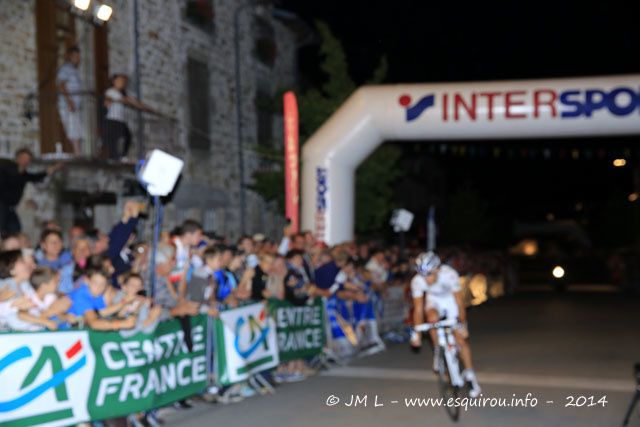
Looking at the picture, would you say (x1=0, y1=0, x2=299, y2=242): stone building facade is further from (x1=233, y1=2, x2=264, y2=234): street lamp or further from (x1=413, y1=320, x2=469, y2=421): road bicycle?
(x1=413, y1=320, x2=469, y2=421): road bicycle

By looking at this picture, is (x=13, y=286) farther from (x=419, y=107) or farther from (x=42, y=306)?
(x=419, y=107)

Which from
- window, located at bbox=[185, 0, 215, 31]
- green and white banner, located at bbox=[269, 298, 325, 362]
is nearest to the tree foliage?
window, located at bbox=[185, 0, 215, 31]

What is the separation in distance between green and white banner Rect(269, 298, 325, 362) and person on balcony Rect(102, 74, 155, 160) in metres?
4.94

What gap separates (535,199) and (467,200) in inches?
872

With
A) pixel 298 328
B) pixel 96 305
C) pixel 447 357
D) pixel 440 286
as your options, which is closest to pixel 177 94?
pixel 298 328

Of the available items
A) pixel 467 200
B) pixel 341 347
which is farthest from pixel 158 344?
pixel 467 200

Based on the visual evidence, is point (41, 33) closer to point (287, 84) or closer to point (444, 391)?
point (444, 391)

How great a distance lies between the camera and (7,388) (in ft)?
23.6

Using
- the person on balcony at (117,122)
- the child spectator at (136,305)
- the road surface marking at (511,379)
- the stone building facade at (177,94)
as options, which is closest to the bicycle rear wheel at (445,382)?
the road surface marking at (511,379)

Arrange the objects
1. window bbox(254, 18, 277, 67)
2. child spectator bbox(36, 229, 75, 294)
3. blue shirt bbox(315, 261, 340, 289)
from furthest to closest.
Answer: window bbox(254, 18, 277, 67)
blue shirt bbox(315, 261, 340, 289)
child spectator bbox(36, 229, 75, 294)

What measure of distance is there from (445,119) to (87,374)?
10993 millimetres

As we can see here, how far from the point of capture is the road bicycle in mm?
9953

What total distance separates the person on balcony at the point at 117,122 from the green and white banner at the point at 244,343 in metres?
5.78

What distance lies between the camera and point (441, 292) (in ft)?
35.3
